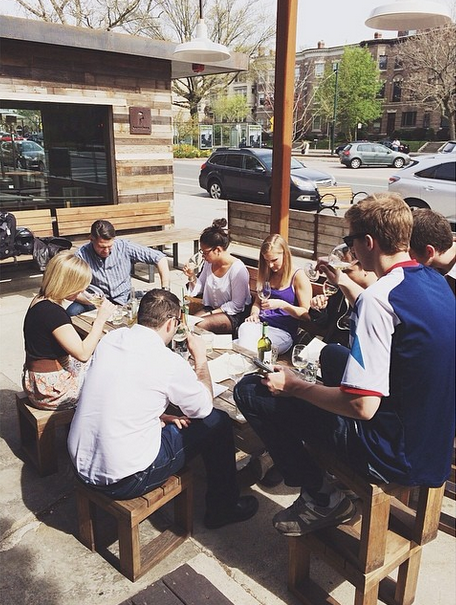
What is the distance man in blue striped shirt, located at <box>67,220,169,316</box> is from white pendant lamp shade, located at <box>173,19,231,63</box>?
2114 mm

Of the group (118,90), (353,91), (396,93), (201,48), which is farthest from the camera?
(396,93)

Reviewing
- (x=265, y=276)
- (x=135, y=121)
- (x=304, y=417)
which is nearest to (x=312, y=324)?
(x=265, y=276)

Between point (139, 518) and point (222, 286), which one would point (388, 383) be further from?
point (222, 286)

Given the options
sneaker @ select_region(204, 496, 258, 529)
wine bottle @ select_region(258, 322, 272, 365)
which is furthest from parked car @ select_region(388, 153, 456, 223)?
sneaker @ select_region(204, 496, 258, 529)

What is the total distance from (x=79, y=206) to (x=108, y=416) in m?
7.50

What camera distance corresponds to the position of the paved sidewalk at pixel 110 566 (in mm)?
2768

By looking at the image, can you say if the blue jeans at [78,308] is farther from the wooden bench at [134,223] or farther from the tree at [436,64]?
the tree at [436,64]

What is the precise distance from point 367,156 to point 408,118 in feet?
108

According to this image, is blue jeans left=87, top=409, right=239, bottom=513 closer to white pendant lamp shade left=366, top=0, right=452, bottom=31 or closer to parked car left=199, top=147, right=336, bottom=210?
white pendant lamp shade left=366, top=0, right=452, bottom=31

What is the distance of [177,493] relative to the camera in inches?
113

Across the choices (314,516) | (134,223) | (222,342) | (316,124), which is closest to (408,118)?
(316,124)

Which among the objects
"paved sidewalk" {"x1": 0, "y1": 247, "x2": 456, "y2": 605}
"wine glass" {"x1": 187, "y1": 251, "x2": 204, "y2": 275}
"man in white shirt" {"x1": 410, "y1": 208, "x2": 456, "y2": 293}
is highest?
"man in white shirt" {"x1": 410, "y1": 208, "x2": 456, "y2": 293}

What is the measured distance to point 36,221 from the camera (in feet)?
26.8

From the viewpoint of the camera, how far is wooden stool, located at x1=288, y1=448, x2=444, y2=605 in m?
2.37
